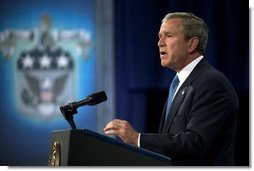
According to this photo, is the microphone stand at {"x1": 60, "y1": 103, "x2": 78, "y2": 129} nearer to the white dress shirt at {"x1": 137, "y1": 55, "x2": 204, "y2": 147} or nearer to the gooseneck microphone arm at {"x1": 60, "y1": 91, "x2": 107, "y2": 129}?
the gooseneck microphone arm at {"x1": 60, "y1": 91, "x2": 107, "y2": 129}

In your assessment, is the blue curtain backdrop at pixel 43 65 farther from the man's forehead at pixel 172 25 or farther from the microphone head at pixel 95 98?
the microphone head at pixel 95 98

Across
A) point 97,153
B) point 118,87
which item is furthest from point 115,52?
point 97,153

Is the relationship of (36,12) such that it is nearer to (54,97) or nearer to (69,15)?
(69,15)

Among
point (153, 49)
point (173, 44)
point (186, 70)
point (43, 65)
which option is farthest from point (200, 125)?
point (43, 65)

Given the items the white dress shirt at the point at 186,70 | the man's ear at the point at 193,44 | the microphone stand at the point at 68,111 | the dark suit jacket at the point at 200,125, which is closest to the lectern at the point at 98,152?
the microphone stand at the point at 68,111

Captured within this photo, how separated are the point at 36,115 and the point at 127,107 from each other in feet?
2.28

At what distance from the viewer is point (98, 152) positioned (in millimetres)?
1237

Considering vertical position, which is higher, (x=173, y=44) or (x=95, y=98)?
(x=173, y=44)

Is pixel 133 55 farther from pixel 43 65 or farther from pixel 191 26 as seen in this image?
A: pixel 191 26

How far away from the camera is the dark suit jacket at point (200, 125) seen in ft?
5.15

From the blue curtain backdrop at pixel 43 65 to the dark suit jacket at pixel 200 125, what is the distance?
1.96 meters

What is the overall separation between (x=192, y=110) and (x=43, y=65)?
2174 mm

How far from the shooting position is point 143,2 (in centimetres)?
355

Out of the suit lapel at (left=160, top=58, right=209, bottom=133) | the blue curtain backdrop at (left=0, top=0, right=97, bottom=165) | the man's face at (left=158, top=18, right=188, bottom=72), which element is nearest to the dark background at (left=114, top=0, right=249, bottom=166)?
the blue curtain backdrop at (left=0, top=0, right=97, bottom=165)
